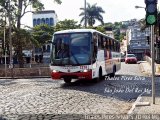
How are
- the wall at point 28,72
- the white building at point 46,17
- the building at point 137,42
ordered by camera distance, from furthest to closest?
the white building at point 46,17, the building at point 137,42, the wall at point 28,72

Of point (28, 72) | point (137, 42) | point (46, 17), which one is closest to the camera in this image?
point (28, 72)

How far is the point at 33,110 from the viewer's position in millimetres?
11289

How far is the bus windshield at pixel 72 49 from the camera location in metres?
20.1

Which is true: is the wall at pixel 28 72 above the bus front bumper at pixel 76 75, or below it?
below

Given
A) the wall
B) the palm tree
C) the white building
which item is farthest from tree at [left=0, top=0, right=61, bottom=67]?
the white building

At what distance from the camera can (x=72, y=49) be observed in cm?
2014

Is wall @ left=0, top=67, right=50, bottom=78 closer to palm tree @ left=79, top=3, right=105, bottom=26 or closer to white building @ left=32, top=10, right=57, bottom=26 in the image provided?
palm tree @ left=79, top=3, right=105, bottom=26

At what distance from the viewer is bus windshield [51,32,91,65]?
790 inches

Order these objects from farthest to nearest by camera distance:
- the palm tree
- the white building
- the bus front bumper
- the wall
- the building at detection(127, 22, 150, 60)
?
the white building
the building at detection(127, 22, 150, 60)
the palm tree
the wall
the bus front bumper

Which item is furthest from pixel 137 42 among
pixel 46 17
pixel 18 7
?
pixel 18 7

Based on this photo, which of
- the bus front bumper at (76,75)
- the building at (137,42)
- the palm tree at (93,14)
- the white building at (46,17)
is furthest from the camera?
the white building at (46,17)

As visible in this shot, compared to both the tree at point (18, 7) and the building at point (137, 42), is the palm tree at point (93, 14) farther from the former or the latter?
the tree at point (18, 7)

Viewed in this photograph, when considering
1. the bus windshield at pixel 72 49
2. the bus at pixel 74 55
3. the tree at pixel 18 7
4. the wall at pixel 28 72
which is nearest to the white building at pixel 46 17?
the tree at pixel 18 7

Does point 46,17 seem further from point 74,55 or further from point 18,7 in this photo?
point 74,55
